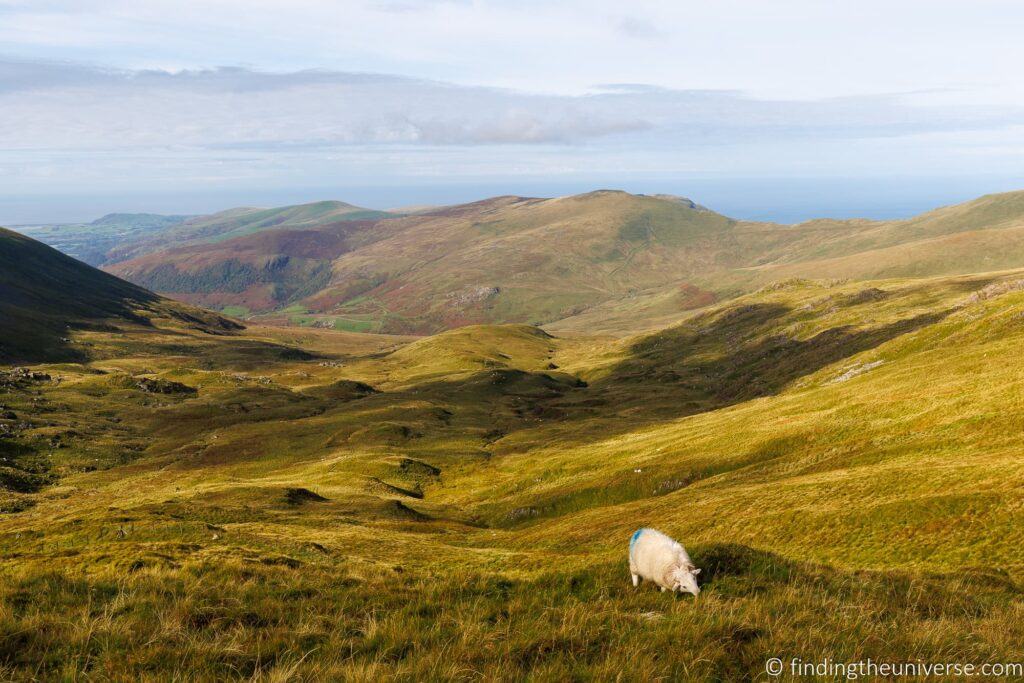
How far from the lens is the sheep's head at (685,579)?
1321 centimetres

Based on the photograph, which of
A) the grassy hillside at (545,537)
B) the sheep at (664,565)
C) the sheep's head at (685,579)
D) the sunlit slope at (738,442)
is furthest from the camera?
the sunlit slope at (738,442)

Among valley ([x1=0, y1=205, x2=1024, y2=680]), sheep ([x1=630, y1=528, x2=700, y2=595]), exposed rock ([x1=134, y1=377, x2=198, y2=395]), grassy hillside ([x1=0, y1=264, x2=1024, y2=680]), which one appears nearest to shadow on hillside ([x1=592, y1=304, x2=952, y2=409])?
valley ([x1=0, y1=205, x2=1024, y2=680])

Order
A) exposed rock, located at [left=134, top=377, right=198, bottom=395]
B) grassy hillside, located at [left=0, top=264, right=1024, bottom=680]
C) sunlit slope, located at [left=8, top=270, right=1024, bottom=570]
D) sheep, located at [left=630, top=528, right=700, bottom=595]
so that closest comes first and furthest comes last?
grassy hillside, located at [left=0, top=264, right=1024, bottom=680] → sheep, located at [left=630, top=528, right=700, bottom=595] → sunlit slope, located at [left=8, top=270, right=1024, bottom=570] → exposed rock, located at [left=134, top=377, right=198, bottom=395]

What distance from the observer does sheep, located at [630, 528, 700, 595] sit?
44.1ft

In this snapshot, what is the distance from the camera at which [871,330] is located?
12350cm

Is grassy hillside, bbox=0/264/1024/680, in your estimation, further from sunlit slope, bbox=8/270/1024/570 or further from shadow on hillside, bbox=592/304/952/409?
shadow on hillside, bbox=592/304/952/409

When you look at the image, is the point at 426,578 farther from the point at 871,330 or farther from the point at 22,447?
the point at 871,330

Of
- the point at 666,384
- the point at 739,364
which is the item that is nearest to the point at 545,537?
the point at 666,384

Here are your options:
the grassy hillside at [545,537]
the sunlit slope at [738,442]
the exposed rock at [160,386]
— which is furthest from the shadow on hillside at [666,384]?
the exposed rock at [160,386]

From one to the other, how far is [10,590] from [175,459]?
9859 centimetres

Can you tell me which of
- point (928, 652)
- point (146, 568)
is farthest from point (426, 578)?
point (928, 652)

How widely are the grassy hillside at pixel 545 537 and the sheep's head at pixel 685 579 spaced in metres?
0.82

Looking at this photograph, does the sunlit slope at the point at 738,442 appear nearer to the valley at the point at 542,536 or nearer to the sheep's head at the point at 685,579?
the valley at the point at 542,536

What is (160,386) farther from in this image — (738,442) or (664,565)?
(664,565)
